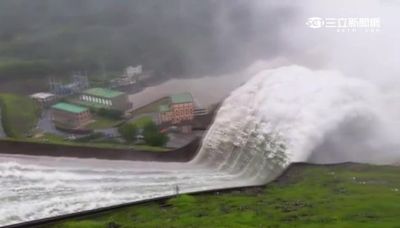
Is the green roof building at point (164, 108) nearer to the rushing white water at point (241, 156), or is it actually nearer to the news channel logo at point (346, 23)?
the rushing white water at point (241, 156)

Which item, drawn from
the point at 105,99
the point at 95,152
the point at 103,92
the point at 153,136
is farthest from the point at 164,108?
the point at 95,152

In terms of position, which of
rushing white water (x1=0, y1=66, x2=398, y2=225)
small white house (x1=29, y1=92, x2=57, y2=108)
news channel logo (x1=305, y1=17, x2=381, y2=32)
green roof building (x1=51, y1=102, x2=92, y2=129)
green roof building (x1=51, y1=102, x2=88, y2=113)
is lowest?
rushing white water (x1=0, y1=66, x2=398, y2=225)

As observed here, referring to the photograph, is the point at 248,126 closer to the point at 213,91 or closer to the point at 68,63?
the point at 213,91

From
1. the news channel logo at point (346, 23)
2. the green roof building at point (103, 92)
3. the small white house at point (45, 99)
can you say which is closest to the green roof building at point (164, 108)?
the green roof building at point (103, 92)

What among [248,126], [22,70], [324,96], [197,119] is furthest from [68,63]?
[324,96]

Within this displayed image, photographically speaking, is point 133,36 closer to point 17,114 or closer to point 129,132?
point 17,114

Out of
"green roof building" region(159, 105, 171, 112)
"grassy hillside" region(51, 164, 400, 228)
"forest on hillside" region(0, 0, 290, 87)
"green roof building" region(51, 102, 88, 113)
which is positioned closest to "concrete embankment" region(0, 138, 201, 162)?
"green roof building" region(159, 105, 171, 112)

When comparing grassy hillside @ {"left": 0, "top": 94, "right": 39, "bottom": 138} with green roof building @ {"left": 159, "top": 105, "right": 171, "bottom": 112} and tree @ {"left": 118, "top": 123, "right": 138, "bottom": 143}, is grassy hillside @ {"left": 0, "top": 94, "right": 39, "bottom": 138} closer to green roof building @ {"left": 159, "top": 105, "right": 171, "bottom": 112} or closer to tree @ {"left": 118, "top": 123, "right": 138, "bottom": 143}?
tree @ {"left": 118, "top": 123, "right": 138, "bottom": 143}
